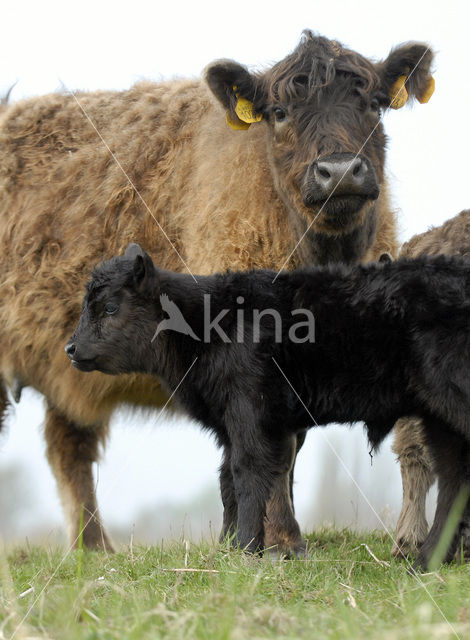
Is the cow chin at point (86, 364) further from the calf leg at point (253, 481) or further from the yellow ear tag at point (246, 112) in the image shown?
the yellow ear tag at point (246, 112)

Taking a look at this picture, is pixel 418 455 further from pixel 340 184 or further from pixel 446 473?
pixel 340 184

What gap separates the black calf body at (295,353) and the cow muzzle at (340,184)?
30.4 inches

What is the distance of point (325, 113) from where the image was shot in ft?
18.7

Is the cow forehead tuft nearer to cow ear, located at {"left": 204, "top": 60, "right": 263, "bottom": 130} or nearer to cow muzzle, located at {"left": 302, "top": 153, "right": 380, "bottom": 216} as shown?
cow ear, located at {"left": 204, "top": 60, "right": 263, "bottom": 130}

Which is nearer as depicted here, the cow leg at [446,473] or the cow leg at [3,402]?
the cow leg at [446,473]

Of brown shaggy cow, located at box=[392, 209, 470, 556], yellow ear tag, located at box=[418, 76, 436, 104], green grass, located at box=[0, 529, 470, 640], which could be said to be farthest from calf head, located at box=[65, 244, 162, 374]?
yellow ear tag, located at box=[418, 76, 436, 104]

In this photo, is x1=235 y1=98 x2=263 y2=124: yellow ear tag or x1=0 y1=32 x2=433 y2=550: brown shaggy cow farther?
x1=235 y1=98 x2=263 y2=124: yellow ear tag

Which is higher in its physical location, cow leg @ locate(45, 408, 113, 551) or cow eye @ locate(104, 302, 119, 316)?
cow eye @ locate(104, 302, 119, 316)

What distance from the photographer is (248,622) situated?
9.12 feet

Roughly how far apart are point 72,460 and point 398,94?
4.54 m

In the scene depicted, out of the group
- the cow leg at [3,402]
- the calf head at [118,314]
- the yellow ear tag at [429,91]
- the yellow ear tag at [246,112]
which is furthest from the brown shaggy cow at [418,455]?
the cow leg at [3,402]

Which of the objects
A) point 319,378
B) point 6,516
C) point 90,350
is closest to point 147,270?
point 90,350

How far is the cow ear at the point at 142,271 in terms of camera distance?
476 centimetres

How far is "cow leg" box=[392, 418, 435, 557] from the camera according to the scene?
19.1 ft
